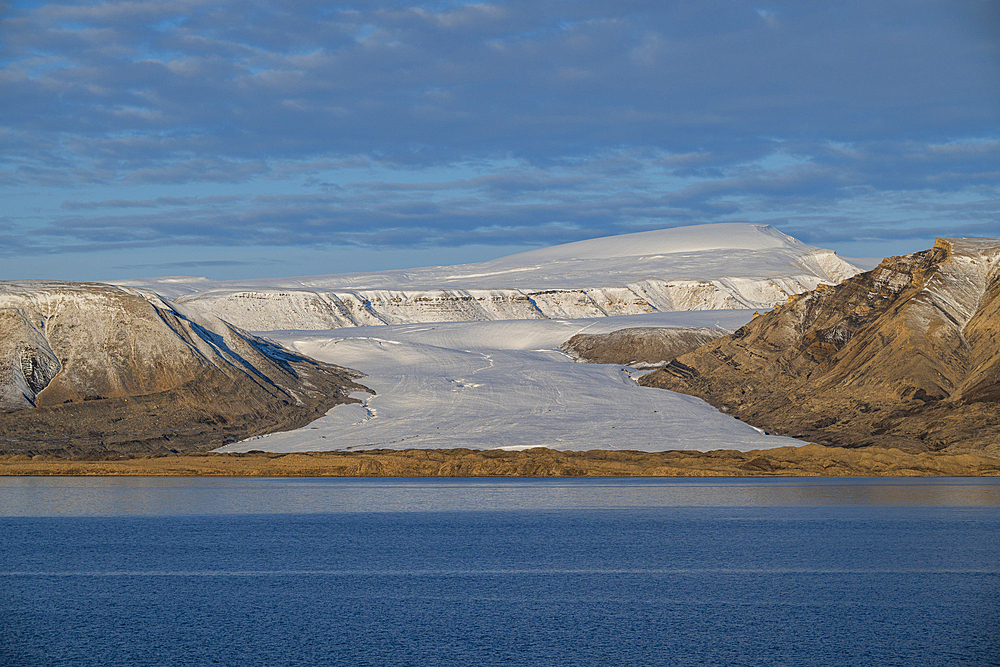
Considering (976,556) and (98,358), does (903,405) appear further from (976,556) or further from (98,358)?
(98,358)

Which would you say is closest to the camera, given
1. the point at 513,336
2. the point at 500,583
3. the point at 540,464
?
the point at 500,583

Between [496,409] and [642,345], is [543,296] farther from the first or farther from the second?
[496,409]

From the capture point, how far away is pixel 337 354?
89.6m

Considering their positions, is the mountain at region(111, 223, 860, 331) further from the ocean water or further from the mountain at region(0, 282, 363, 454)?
the ocean water

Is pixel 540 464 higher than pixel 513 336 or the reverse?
the reverse

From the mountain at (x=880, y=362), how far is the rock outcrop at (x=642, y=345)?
12.3 m

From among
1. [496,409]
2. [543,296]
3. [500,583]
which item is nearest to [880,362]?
[496,409]

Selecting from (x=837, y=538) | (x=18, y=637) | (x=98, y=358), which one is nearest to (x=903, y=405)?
(x=837, y=538)

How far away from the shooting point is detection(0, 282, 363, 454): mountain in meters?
59.2

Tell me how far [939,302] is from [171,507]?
51172 mm

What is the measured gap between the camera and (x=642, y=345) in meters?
96.5

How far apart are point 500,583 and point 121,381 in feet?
164

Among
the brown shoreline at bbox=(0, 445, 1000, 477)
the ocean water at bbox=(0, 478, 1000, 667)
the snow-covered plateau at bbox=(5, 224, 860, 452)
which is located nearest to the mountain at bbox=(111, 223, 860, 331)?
the snow-covered plateau at bbox=(5, 224, 860, 452)

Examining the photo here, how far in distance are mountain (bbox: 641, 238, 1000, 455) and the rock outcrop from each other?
1231 centimetres
